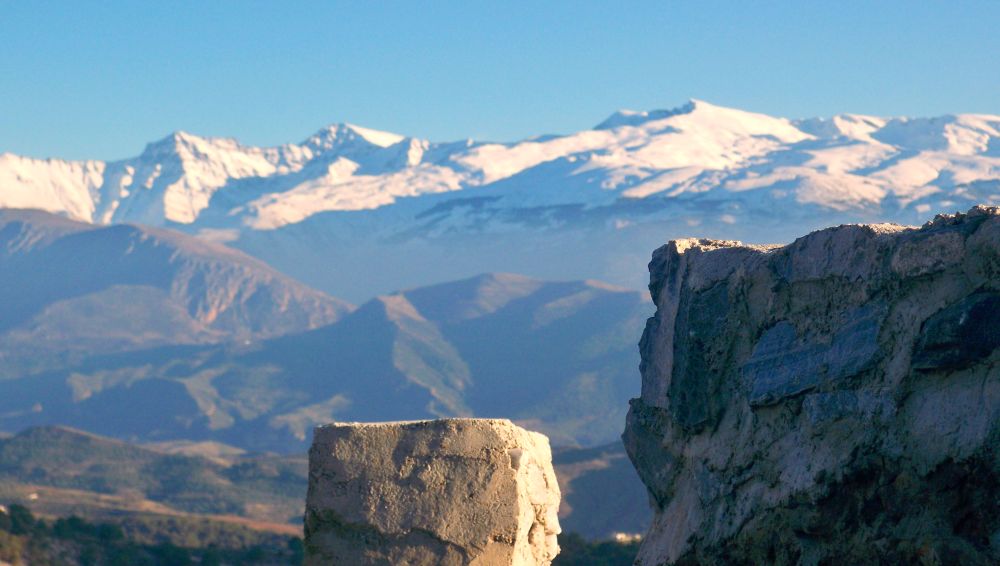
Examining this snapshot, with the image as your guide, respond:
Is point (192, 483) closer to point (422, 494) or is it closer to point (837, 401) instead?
point (422, 494)

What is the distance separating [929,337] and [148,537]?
63.1 m

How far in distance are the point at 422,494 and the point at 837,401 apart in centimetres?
287

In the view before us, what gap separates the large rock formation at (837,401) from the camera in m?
8.70

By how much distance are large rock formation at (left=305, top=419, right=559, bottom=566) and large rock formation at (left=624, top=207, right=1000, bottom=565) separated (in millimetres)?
1552

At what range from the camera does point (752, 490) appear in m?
10.1

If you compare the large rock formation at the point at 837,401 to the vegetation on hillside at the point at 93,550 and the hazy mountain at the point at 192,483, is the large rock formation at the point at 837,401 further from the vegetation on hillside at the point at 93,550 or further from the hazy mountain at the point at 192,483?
the hazy mountain at the point at 192,483

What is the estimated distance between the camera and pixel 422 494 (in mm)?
9867

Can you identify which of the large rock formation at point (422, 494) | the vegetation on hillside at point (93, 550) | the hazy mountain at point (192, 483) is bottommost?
the hazy mountain at point (192, 483)

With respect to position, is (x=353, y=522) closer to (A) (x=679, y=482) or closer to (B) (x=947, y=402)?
(A) (x=679, y=482)

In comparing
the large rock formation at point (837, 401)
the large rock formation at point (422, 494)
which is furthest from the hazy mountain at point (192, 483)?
the large rock formation at point (422, 494)

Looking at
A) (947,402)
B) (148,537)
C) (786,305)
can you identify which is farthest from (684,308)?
(148,537)

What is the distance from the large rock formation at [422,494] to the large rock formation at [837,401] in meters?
1.55

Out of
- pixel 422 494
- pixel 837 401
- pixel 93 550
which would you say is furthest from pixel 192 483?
pixel 837 401

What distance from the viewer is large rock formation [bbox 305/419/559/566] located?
9812 mm
